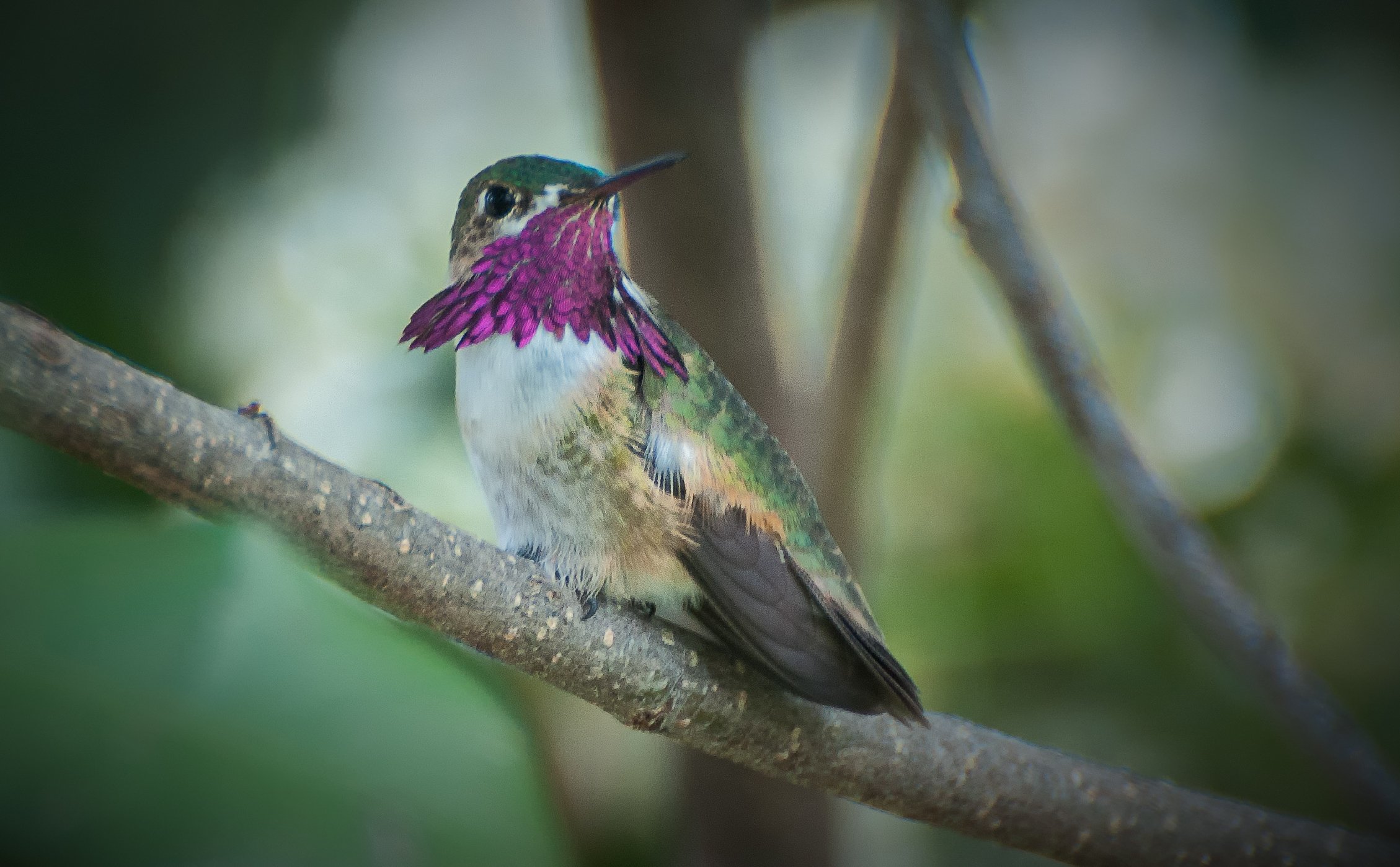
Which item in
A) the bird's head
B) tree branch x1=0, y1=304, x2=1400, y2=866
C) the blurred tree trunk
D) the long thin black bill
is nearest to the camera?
tree branch x1=0, y1=304, x2=1400, y2=866

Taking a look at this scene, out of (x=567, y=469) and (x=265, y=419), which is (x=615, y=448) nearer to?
(x=567, y=469)

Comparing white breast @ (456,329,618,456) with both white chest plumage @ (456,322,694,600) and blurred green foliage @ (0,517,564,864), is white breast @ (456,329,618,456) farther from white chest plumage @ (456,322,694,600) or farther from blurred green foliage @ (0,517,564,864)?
blurred green foliage @ (0,517,564,864)

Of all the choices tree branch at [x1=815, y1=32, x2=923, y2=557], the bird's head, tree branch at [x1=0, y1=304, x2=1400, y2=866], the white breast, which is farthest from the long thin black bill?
tree branch at [x1=815, y1=32, x2=923, y2=557]

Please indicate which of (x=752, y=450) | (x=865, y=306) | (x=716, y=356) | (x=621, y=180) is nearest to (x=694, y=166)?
(x=716, y=356)

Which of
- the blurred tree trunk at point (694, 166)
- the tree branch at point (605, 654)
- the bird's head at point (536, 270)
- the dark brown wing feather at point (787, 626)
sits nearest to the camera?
the tree branch at point (605, 654)

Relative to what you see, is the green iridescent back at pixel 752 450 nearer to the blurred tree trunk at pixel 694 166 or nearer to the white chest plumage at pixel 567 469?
the white chest plumage at pixel 567 469

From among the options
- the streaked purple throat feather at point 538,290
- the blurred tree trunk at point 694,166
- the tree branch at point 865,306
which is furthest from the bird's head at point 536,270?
the tree branch at point 865,306
